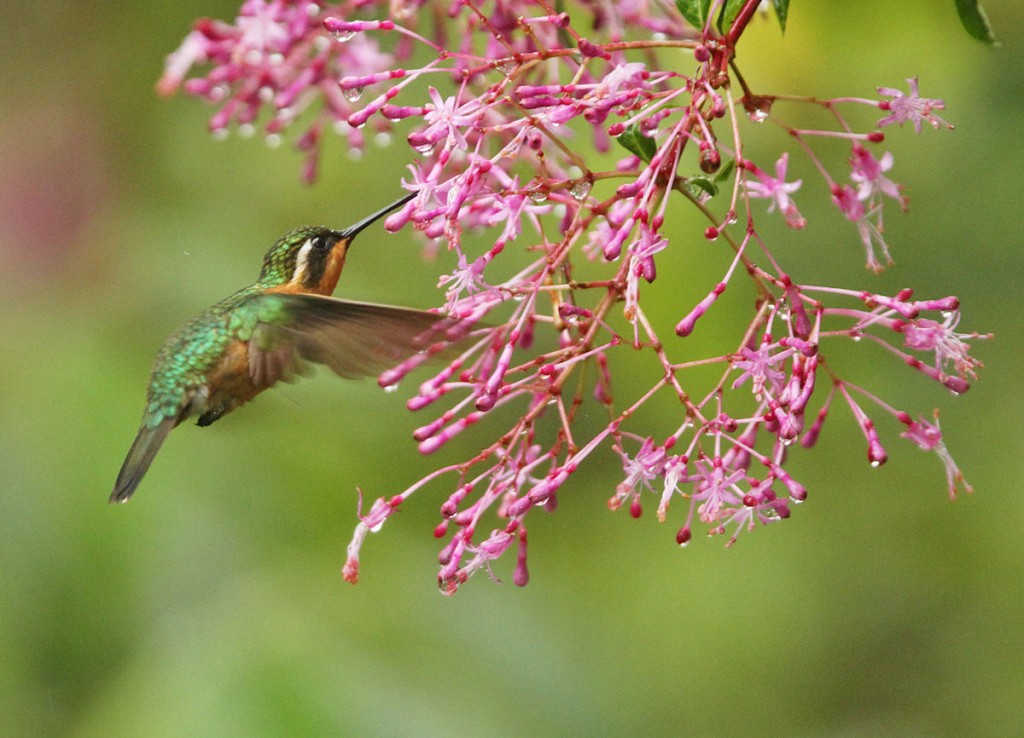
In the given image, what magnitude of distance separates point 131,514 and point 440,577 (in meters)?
1.31

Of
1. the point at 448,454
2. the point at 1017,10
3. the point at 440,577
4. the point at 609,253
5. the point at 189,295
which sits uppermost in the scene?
the point at 609,253

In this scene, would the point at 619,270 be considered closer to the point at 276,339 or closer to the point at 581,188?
the point at 581,188

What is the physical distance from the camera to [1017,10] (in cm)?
233

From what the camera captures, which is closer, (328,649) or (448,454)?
(328,649)

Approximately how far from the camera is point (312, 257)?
5.54 feet

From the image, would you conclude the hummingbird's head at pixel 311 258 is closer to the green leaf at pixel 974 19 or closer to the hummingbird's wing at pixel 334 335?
the hummingbird's wing at pixel 334 335

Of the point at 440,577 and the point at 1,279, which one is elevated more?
the point at 440,577

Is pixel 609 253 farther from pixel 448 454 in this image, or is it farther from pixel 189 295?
pixel 189 295

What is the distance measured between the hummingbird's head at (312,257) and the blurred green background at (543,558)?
2.10ft

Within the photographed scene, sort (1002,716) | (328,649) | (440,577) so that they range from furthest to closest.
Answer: (1002,716) < (328,649) < (440,577)

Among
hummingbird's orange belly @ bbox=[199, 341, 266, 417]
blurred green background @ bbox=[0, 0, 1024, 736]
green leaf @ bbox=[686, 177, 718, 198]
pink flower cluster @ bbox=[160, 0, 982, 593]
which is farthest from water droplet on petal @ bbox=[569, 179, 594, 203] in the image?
blurred green background @ bbox=[0, 0, 1024, 736]

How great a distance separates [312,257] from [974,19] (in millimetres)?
892

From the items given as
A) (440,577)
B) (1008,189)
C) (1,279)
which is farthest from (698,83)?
(1,279)

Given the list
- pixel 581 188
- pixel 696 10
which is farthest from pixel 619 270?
pixel 696 10
